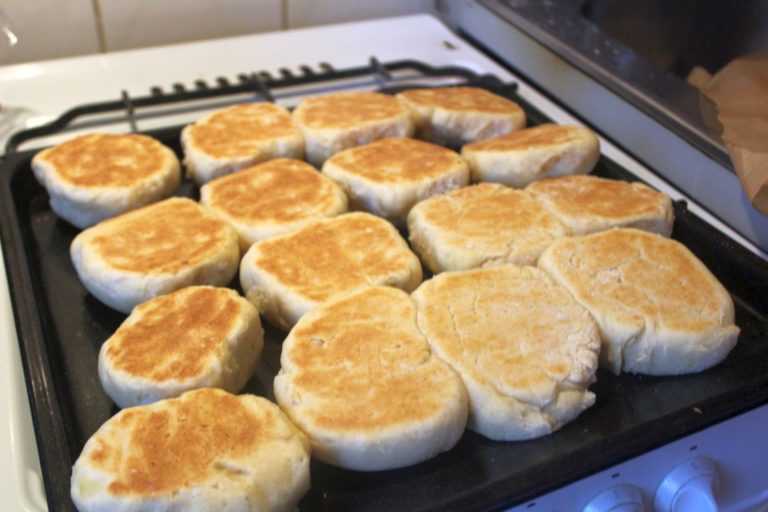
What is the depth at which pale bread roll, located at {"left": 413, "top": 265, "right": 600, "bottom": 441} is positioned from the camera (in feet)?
2.85

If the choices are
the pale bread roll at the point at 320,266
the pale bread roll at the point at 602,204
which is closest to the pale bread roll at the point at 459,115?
the pale bread roll at the point at 602,204

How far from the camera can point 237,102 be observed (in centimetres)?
156

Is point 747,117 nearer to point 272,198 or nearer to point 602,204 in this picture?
point 602,204

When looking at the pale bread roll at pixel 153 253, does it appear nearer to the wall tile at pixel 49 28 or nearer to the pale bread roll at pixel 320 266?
the pale bread roll at pixel 320 266

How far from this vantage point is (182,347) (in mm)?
906

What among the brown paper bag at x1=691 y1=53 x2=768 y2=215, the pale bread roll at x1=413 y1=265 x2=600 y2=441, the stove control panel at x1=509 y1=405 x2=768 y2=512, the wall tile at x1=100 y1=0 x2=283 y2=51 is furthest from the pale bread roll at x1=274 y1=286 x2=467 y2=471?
the wall tile at x1=100 y1=0 x2=283 y2=51

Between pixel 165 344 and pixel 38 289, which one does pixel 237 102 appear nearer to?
pixel 38 289

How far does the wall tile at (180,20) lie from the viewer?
1.71 m

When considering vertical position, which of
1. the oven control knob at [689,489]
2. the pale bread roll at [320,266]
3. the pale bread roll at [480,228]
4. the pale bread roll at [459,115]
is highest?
the pale bread roll at [459,115]

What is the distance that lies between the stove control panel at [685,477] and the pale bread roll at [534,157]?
535mm

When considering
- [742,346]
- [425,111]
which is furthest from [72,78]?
[742,346]

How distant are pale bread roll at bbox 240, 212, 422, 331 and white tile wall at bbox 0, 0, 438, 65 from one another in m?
0.91

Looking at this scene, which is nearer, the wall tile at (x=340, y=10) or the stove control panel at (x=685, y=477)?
the stove control panel at (x=685, y=477)

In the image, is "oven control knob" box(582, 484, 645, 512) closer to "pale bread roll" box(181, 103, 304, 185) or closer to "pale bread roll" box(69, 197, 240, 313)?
"pale bread roll" box(69, 197, 240, 313)
